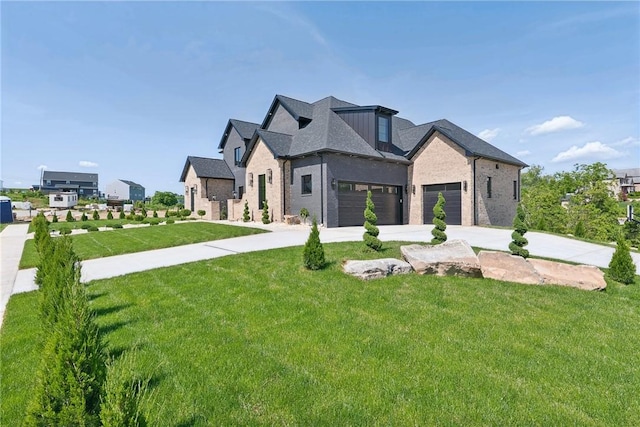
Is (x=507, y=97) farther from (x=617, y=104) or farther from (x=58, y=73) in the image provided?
(x=58, y=73)

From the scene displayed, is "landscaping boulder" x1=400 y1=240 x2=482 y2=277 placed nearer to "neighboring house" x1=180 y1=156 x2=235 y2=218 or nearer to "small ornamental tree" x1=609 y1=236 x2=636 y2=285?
"small ornamental tree" x1=609 y1=236 x2=636 y2=285

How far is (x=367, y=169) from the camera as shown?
20.2 m

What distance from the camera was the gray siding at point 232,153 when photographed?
27.9 m

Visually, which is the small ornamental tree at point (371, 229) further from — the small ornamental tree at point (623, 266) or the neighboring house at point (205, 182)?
the neighboring house at point (205, 182)

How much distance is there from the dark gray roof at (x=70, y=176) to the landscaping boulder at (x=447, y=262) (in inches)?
4068

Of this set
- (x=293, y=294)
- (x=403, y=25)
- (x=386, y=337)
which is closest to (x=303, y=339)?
(x=386, y=337)

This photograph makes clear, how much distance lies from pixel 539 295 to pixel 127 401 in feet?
23.4

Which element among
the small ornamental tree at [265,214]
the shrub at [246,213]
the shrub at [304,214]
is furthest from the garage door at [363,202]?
the shrub at [246,213]

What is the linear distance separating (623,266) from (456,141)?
537 inches

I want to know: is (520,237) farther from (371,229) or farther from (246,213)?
(246,213)

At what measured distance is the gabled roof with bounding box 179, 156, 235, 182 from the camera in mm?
28266

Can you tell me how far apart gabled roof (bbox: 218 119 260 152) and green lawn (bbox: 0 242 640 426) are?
74.1ft

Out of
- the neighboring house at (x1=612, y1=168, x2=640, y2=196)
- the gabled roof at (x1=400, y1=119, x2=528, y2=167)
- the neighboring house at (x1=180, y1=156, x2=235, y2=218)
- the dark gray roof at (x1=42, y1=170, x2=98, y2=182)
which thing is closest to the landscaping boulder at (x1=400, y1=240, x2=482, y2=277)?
the gabled roof at (x1=400, y1=119, x2=528, y2=167)

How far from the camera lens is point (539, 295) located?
20.4 feet
